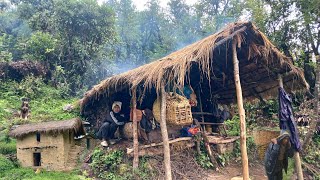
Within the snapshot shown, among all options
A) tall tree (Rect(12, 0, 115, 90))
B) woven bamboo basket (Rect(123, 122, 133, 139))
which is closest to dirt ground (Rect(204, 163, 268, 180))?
woven bamboo basket (Rect(123, 122, 133, 139))

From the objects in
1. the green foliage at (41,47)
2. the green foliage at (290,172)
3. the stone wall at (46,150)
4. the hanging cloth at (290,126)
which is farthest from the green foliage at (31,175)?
the green foliage at (41,47)

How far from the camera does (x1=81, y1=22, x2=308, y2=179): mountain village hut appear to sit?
264 inches

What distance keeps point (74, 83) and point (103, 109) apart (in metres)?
6.39

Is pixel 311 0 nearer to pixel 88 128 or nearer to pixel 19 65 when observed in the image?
pixel 88 128

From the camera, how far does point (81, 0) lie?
685 inches

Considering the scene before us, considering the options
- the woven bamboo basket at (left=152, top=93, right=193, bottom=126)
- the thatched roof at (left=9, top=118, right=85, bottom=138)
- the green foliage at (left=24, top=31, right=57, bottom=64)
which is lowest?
the thatched roof at (left=9, top=118, right=85, bottom=138)

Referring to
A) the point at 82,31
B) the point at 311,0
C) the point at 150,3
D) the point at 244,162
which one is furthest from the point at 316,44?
the point at 150,3

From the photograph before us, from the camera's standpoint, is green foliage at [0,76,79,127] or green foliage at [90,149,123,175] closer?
green foliage at [90,149,123,175]

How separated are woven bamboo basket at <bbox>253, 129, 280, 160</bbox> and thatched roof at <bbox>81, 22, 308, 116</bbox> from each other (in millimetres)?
1450

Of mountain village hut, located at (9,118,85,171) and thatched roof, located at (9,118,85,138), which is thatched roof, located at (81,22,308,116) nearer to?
thatched roof, located at (9,118,85,138)

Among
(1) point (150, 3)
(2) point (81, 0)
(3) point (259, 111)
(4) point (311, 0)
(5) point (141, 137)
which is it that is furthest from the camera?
(1) point (150, 3)

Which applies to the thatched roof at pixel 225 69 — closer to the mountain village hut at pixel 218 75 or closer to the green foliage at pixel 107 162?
the mountain village hut at pixel 218 75

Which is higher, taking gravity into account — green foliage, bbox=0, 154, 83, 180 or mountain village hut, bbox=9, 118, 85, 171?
mountain village hut, bbox=9, 118, 85, 171

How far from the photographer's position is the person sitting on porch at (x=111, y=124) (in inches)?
380
